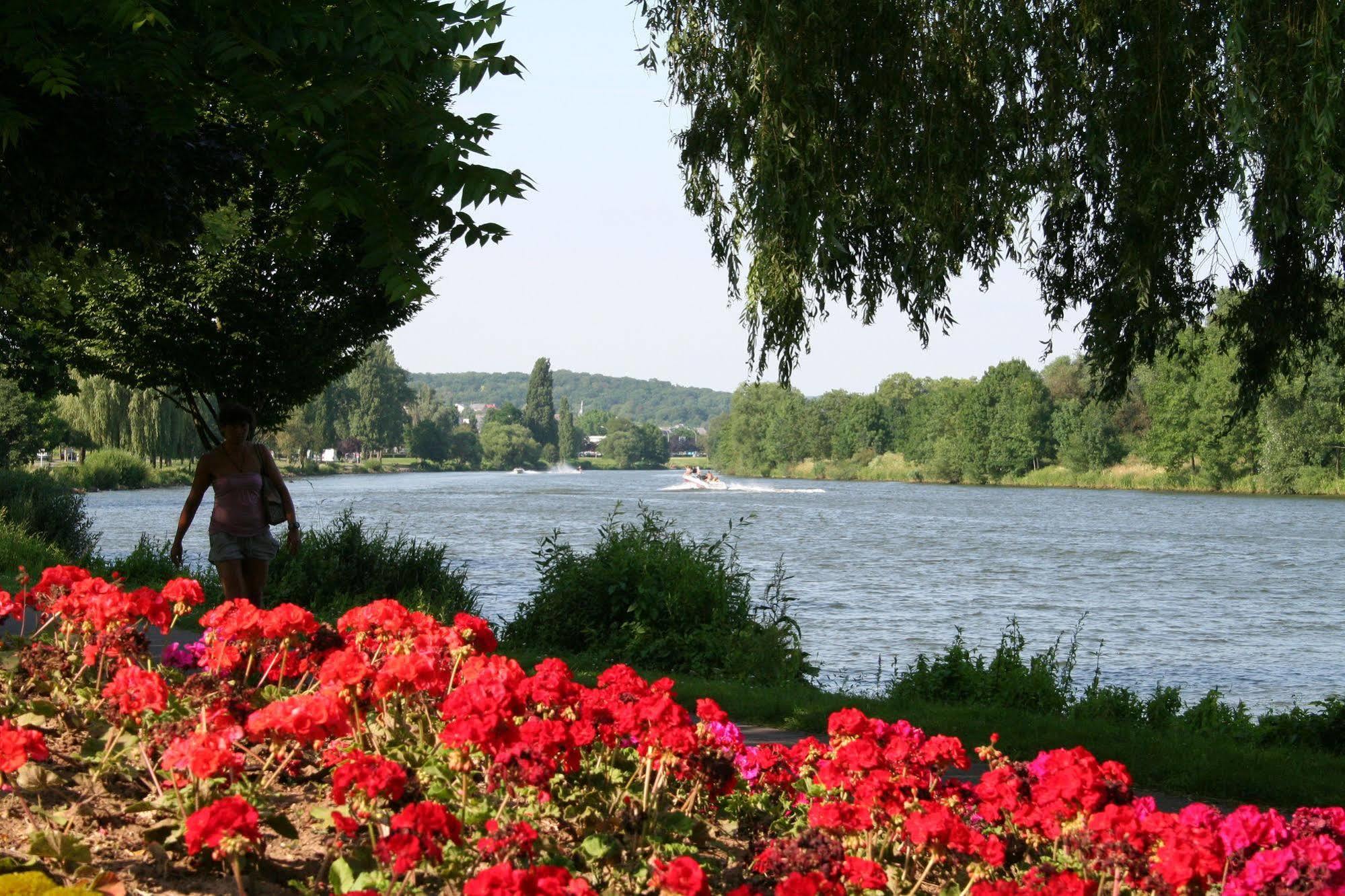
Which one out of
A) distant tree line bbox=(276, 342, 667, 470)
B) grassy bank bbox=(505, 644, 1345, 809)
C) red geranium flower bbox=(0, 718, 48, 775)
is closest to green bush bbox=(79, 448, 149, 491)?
distant tree line bbox=(276, 342, 667, 470)

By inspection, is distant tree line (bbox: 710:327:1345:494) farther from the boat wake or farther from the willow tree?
the boat wake

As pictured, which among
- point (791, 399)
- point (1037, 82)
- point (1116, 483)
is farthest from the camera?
point (791, 399)

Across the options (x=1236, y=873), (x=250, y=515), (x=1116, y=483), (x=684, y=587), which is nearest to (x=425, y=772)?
(x=1236, y=873)

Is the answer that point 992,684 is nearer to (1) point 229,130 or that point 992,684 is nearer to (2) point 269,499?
(2) point 269,499

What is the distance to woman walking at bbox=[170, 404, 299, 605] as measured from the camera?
25.1ft

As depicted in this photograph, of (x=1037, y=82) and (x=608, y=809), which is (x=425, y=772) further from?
(x=1037, y=82)

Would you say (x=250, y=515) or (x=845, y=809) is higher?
(x=250, y=515)

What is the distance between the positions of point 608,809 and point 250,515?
183 inches

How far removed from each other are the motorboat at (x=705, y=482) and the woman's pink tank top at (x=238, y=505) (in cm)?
8067

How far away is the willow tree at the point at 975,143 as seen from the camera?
666 centimetres

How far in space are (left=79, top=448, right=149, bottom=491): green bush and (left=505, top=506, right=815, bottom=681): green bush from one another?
46.8 metres

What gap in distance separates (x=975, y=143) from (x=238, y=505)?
201 inches

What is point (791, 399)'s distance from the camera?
4592 inches

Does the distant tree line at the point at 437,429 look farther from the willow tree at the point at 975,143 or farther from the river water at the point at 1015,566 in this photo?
the willow tree at the point at 975,143
